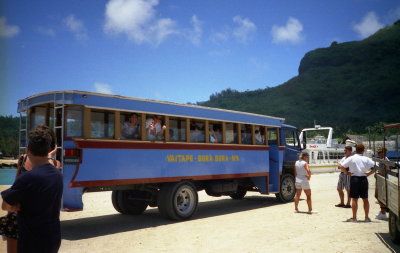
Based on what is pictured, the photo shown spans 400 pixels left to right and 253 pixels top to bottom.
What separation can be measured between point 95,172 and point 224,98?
557 ft

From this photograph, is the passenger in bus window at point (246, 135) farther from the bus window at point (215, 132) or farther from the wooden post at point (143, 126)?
the wooden post at point (143, 126)

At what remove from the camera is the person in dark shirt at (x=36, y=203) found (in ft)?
9.39

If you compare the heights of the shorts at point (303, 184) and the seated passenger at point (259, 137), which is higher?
the seated passenger at point (259, 137)

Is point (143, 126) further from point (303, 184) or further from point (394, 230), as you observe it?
point (394, 230)

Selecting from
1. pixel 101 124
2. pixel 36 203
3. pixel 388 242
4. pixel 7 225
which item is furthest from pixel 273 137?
pixel 36 203

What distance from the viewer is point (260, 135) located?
1220 cm

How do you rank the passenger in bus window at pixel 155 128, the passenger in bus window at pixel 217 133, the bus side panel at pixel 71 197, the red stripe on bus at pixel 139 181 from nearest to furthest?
the bus side panel at pixel 71 197
the red stripe on bus at pixel 139 181
the passenger in bus window at pixel 155 128
the passenger in bus window at pixel 217 133

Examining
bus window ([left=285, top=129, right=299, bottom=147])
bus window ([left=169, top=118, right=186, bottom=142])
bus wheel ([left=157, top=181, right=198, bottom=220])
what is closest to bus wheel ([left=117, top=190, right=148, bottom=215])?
bus wheel ([left=157, top=181, right=198, bottom=220])

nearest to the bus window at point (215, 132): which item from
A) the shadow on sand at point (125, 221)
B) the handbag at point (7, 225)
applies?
the shadow on sand at point (125, 221)

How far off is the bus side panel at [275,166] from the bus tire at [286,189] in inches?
10.5

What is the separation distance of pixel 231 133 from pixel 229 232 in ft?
12.8

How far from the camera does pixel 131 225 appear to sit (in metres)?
8.73

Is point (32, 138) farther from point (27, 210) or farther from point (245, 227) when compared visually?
point (245, 227)

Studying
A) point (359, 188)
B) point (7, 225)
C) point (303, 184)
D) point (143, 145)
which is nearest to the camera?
point (7, 225)
